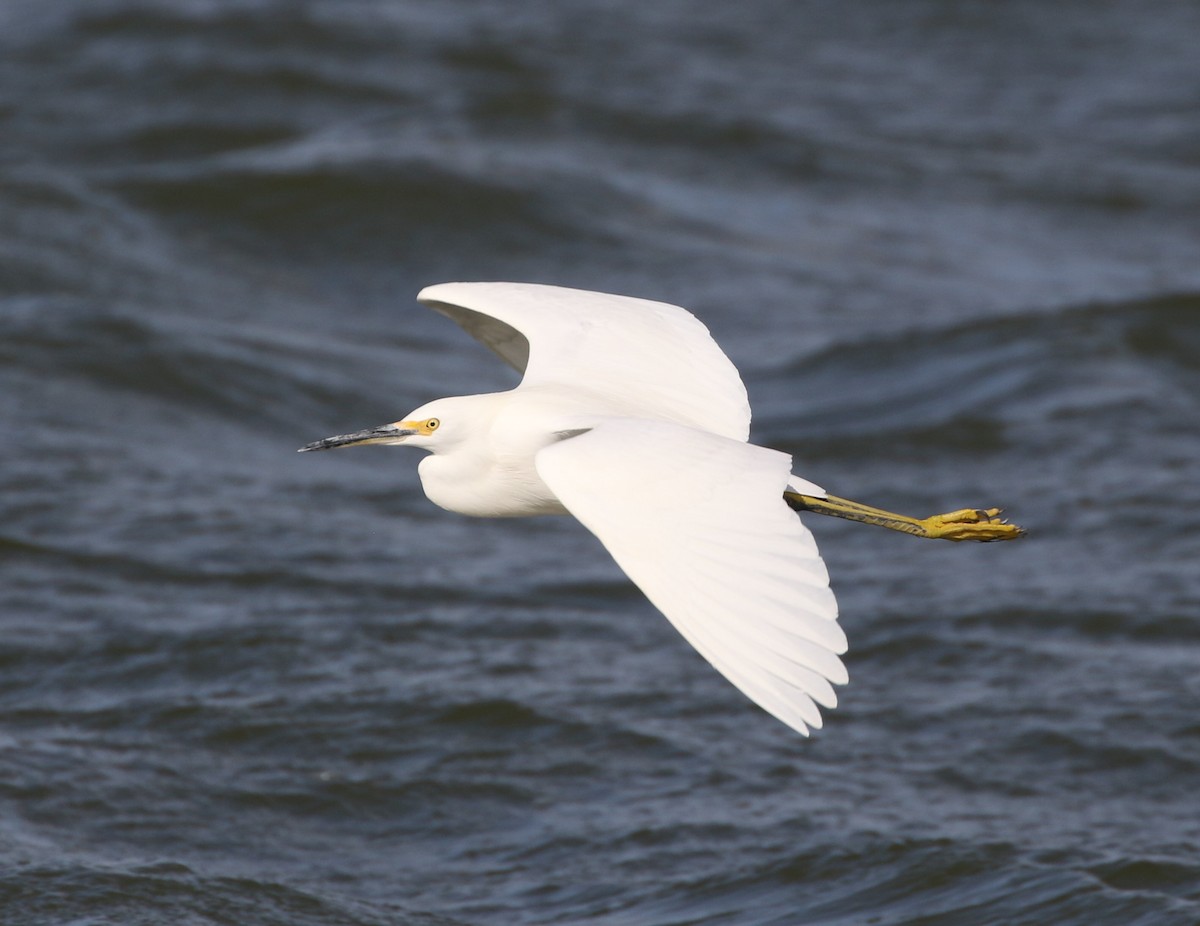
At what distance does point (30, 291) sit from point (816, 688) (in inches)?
384

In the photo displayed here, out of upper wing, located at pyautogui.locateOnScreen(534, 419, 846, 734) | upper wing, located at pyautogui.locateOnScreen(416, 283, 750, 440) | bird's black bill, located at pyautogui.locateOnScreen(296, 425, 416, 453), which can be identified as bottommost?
upper wing, located at pyautogui.locateOnScreen(534, 419, 846, 734)

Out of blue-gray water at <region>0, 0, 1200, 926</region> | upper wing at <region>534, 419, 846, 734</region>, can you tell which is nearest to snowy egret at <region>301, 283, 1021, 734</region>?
upper wing at <region>534, 419, 846, 734</region>

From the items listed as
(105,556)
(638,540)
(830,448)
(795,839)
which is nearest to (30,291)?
(105,556)

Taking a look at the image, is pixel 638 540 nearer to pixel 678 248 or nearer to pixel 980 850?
pixel 980 850

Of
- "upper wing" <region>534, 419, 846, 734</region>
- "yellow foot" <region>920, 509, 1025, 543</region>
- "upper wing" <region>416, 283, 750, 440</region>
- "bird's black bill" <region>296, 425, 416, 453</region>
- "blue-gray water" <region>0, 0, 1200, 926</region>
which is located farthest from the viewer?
"blue-gray water" <region>0, 0, 1200, 926</region>

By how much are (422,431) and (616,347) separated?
2.75 ft

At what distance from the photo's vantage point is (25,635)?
27.6ft

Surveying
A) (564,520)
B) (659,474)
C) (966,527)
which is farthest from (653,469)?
(564,520)

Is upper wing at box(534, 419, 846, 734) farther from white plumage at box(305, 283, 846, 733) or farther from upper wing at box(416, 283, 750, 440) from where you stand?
upper wing at box(416, 283, 750, 440)

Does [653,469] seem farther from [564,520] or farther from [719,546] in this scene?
[564,520]

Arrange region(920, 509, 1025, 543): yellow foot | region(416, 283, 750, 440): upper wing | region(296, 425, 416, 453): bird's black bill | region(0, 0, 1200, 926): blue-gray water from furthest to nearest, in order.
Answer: region(0, 0, 1200, 926): blue-gray water, region(920, 509, 1025, 543): yellow foot, region(416, 283, 750, 440): upper wing, region(296, 425, 416, 453): bird's black bill

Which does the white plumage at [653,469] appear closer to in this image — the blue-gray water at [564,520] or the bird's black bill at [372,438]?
the bird's black bill at [372,438]

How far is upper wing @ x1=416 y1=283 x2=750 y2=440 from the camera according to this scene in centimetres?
595

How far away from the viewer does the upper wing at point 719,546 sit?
12.8ft
